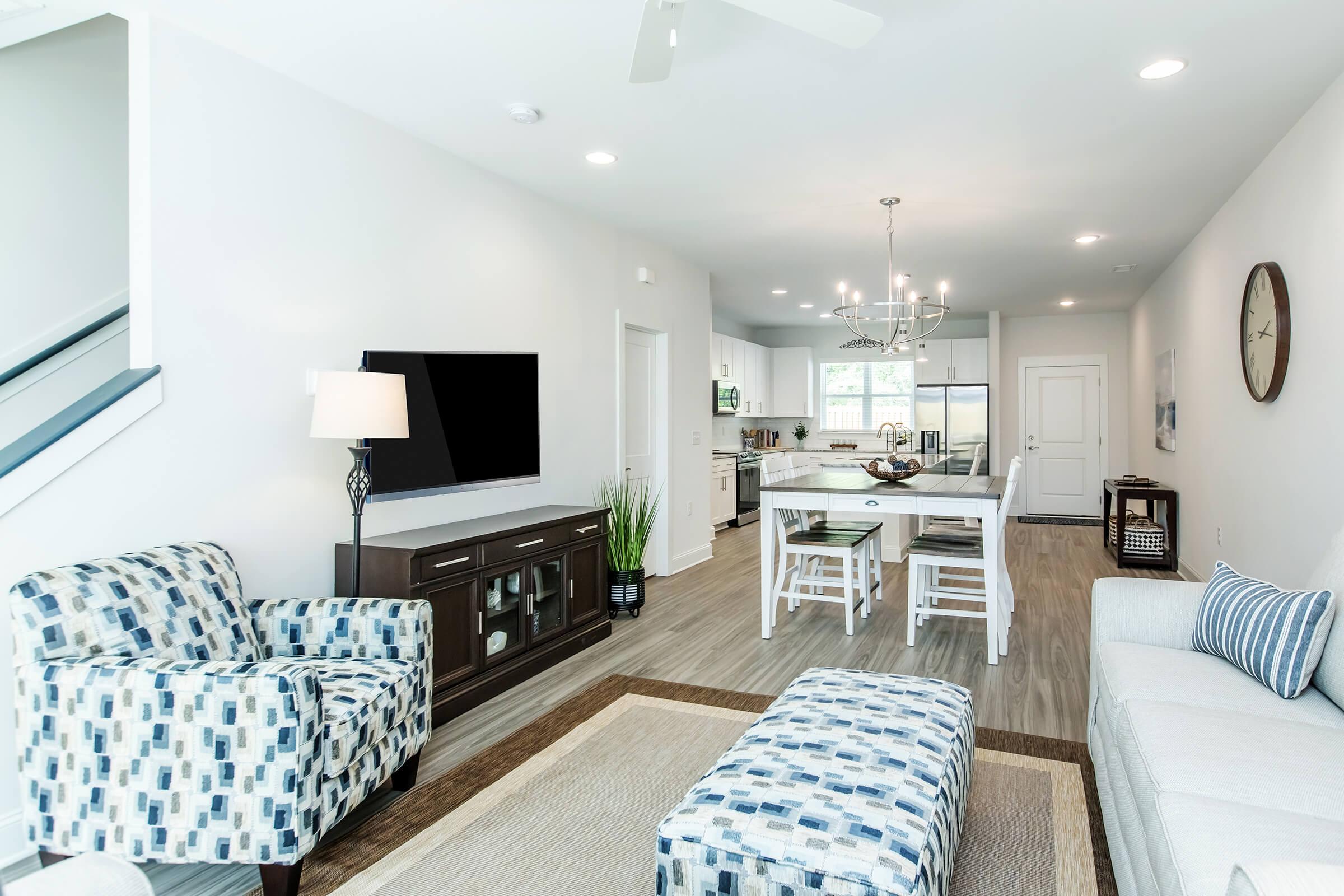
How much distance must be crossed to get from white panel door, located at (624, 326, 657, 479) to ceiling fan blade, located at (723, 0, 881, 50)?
11.5 ft

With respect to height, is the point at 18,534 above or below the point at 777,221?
below

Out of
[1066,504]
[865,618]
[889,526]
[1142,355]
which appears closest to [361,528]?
[865,618]

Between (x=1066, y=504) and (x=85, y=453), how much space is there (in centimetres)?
962

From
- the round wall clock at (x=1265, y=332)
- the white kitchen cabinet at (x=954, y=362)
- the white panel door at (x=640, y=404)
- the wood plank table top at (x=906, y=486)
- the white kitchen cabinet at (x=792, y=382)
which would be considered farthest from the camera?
the white kitchen cabinet at (x=792, y=382)

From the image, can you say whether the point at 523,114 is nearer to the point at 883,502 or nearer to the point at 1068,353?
the point at 883,502

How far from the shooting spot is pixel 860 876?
4.73 ft

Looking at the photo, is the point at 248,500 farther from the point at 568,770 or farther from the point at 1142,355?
the point at 1142,355

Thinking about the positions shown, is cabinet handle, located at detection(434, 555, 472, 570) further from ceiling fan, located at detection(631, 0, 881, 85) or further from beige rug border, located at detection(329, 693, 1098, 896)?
ceiling fan, located at detection(631, 0, 881, 85)

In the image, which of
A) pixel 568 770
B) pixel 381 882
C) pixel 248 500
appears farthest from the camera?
pixel 248 500

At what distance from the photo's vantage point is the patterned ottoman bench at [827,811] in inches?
58.0

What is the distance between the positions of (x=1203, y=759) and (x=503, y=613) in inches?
104

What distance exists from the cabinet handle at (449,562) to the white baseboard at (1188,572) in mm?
4981

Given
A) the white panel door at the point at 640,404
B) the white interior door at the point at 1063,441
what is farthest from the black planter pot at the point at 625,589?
the white interior door at the point at 1063,441

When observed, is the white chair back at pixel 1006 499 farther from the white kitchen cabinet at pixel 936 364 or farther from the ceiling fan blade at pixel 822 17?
the white kitchen cabinet at pixel 936 364
